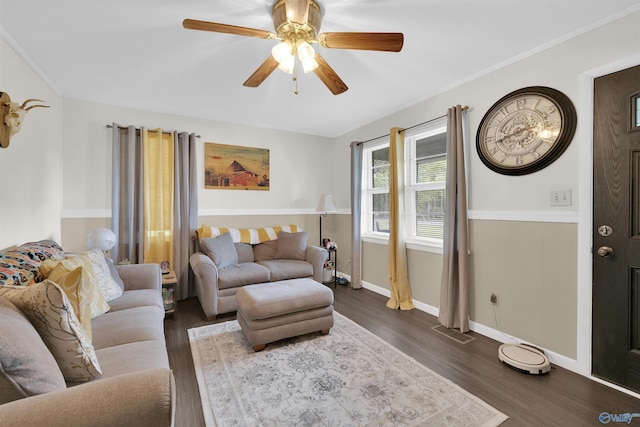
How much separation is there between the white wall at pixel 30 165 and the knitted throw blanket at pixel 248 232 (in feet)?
4.74

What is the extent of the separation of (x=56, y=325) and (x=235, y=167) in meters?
3.13

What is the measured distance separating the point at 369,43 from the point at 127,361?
2099mm

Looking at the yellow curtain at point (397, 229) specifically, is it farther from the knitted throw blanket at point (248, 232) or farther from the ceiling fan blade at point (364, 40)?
the ceiling fan blade at point (364, 40)

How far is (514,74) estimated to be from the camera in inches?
92.7

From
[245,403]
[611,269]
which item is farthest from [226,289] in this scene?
[611,269]

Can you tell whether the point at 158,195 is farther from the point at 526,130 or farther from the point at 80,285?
the point at 526,130

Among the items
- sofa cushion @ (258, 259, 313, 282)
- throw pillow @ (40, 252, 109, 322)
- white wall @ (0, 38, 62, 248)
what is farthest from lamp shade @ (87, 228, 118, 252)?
sofa cushion @ (258, 259, 313, 282)

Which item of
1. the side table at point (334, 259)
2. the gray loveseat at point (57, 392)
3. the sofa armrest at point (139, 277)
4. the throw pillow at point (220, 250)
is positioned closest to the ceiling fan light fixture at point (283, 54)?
the gray loveseat at point (57, 392)

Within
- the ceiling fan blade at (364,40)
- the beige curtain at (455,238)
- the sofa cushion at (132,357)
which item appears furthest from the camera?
the beige curtain at (455,238)

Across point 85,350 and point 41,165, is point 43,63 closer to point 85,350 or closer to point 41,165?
point 41,165

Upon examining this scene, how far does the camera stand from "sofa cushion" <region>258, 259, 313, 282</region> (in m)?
3.30

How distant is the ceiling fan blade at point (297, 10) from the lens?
155cm

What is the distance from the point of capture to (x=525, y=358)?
205cm

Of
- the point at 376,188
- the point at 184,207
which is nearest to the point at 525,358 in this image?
the point at 376,188
